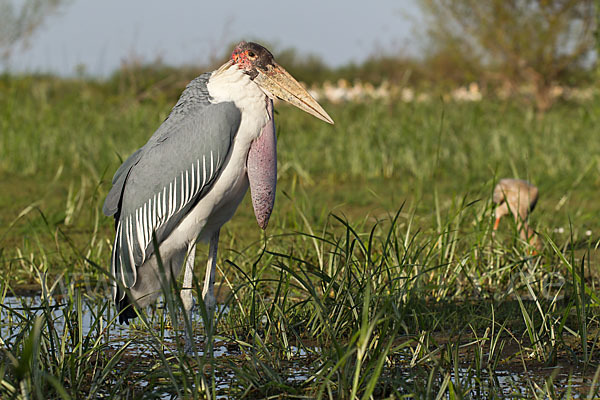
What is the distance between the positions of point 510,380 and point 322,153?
5771 millimetres

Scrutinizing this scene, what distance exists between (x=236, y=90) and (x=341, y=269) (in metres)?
1.16

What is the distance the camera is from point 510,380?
2.70 m

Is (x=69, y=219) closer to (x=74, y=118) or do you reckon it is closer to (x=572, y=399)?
(x=572, y=399)

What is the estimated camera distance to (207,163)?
292 cm

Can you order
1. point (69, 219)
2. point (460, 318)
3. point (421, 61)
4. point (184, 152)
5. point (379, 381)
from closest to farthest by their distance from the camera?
point (379, 381) < point (184, 152) < point (460, 318) < point (69, 219) < point (421, 61)

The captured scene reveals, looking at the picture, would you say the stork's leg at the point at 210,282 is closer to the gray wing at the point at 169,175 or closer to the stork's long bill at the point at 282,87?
the gray wing at the point at 169,175

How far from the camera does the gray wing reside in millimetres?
2906

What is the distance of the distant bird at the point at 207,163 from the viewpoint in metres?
2.93

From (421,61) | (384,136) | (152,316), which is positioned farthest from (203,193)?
(421,61)

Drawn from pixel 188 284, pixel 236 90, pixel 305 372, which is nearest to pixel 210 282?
pixel 188 284

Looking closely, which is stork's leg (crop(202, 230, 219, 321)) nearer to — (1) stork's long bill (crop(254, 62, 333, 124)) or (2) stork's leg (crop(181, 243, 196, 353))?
(2) stork's leg (crop(181, 243, 196, 353))

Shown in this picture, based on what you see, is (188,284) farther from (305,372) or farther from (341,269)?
(341,269)

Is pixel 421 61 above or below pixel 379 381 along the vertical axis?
above

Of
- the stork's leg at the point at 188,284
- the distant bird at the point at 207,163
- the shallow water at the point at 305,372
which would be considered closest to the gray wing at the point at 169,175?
the distant bird at the point at 207,163
